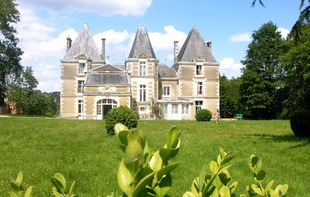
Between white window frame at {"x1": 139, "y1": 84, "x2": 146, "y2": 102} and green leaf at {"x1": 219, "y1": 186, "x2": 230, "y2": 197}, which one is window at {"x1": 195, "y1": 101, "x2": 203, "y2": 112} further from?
green leaf at {"x1": 219, "y1": 186, "x2": 230, "y2": 197}

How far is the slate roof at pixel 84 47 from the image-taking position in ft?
146

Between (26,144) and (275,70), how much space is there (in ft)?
121

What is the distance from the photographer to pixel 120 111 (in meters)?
16.5

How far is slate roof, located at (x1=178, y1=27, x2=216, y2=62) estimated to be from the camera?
4491 cm

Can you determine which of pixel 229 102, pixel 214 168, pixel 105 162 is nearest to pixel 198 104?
pixel 229 102

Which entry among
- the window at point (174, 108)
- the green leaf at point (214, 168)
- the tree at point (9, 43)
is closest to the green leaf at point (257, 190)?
the green leaf at point (214, 168)

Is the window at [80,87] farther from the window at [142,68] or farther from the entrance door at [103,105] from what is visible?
the window at [142,68]

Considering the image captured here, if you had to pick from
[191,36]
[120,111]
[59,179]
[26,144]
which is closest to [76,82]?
[191,36]

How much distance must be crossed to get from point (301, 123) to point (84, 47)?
114 feet

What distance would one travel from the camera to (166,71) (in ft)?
151

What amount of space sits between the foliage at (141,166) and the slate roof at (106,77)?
3873 centimetres

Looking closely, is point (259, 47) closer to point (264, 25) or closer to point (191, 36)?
point (264, 25)

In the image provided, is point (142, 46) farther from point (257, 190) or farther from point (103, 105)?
point (257, 190)

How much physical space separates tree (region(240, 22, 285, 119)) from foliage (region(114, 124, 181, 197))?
144ft
